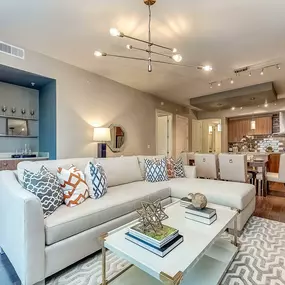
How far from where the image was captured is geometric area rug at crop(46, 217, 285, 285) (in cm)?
161

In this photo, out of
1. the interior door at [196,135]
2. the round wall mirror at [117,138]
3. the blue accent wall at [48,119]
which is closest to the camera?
the blue accent wall at [48,119]

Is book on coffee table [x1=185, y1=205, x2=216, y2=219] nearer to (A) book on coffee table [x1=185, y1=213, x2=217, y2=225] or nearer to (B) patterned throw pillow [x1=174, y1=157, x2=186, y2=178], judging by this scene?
(A) book on coffee table [x1=185, y1=213, x2=217, y2=225]

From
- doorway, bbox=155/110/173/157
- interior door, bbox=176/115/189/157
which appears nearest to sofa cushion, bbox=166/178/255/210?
doorway, bbox=155/110/173/157

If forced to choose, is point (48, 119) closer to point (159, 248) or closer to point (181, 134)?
point (159, 248)

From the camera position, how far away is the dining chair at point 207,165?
446cm

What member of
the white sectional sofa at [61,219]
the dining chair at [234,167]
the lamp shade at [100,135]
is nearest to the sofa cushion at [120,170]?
the white sectional sofa at [61,219]

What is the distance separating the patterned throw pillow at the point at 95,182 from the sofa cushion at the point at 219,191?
116cm

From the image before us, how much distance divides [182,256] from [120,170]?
1.98 meters

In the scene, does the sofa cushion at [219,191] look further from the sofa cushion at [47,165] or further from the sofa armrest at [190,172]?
the sofa cushion at [47,165]

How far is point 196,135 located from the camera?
28.6 ft

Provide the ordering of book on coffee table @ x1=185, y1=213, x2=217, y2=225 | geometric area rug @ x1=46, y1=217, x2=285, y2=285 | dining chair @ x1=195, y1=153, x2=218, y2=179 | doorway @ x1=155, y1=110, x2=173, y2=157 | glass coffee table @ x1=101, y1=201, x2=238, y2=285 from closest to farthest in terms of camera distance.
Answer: glass coffee table @ x1=101, y1=201, x2=238, y2=285 < geometric area rug @ x1=46, y1=217, x2=285, y2=285 < book on coffee table @ x1=185, y1=213, x2=217, y2=225 < dining chair @ x1=195, y1=153, x2=218, y2=179 < doorway @ x1=155, y1=110, x2=173, y2=157

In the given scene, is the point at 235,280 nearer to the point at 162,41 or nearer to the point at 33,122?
the point at 162,41

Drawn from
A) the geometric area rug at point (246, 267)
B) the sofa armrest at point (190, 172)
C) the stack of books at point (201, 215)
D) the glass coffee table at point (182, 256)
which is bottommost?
the geometric area rug at point (246, 267)

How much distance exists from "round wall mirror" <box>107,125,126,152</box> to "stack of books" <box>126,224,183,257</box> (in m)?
3.54
